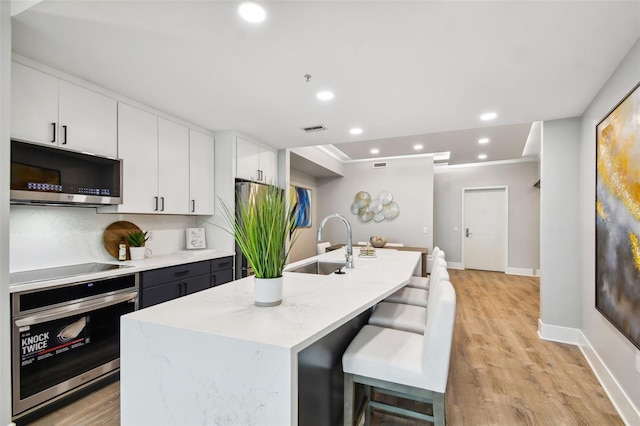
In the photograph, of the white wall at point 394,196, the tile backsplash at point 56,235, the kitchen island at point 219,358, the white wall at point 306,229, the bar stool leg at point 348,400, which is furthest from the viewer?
the white wall at point 394,196

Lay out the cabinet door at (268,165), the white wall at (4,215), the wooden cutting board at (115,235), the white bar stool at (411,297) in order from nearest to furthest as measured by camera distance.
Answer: the white wall at (4,215), the white bar stool at (411,297), the wooden cutting board at (115,235), the cabinet door at (268,165)

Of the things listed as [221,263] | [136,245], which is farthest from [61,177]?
[221,263]

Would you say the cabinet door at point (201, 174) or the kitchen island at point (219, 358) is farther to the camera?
the cabinet door at point (201, 174)

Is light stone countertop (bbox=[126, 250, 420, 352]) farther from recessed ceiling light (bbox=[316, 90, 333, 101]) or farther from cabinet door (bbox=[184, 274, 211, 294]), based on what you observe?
recessed ceiling light (bbox=[316, 90, 333, 101])

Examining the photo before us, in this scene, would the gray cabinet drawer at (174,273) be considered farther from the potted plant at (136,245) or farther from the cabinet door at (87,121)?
the cabinet door at (87,121)

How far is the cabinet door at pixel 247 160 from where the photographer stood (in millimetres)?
3676

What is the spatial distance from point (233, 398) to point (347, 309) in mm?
564

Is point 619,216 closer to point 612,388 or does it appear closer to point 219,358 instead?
point 612,388

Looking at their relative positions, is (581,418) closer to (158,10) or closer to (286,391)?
(286,391)

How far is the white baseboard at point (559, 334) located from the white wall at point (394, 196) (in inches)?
122

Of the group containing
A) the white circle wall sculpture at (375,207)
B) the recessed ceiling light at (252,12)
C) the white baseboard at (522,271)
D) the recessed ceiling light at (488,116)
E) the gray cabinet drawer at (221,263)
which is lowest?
the white baseboard at (522,271)

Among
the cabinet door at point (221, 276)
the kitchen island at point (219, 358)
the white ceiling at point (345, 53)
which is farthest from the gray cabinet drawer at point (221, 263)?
the kitchen island at point (219, 358)

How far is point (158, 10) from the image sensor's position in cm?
150

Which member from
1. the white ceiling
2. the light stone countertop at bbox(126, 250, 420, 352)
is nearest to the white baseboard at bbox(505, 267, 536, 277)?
the white ceiling
